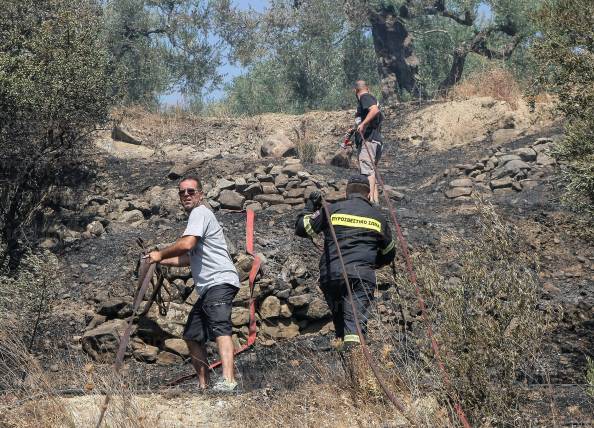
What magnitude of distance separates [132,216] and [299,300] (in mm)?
5400

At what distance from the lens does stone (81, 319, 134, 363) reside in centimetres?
988

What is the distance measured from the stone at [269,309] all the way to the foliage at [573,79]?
3258 millimetres

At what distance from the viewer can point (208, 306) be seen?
7168 mm

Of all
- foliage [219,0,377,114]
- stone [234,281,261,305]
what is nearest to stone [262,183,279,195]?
stone [234,281,261,305]

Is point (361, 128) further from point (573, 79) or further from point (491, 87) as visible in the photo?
point (491, 87)

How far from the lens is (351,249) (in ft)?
24.2

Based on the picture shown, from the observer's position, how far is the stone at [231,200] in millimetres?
14258

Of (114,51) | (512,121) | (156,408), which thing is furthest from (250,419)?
(114,51)

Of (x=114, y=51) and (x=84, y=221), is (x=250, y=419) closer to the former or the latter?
(x=84, y=221)

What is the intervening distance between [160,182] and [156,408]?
10472 millimetres

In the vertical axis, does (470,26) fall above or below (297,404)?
above

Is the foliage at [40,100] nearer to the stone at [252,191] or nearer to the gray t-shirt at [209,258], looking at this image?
the stone at [252,191]

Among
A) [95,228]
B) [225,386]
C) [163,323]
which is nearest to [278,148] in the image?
[95,228]

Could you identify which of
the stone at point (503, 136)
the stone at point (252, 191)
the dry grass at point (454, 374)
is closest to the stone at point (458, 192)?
the stone at point (252, 191)
